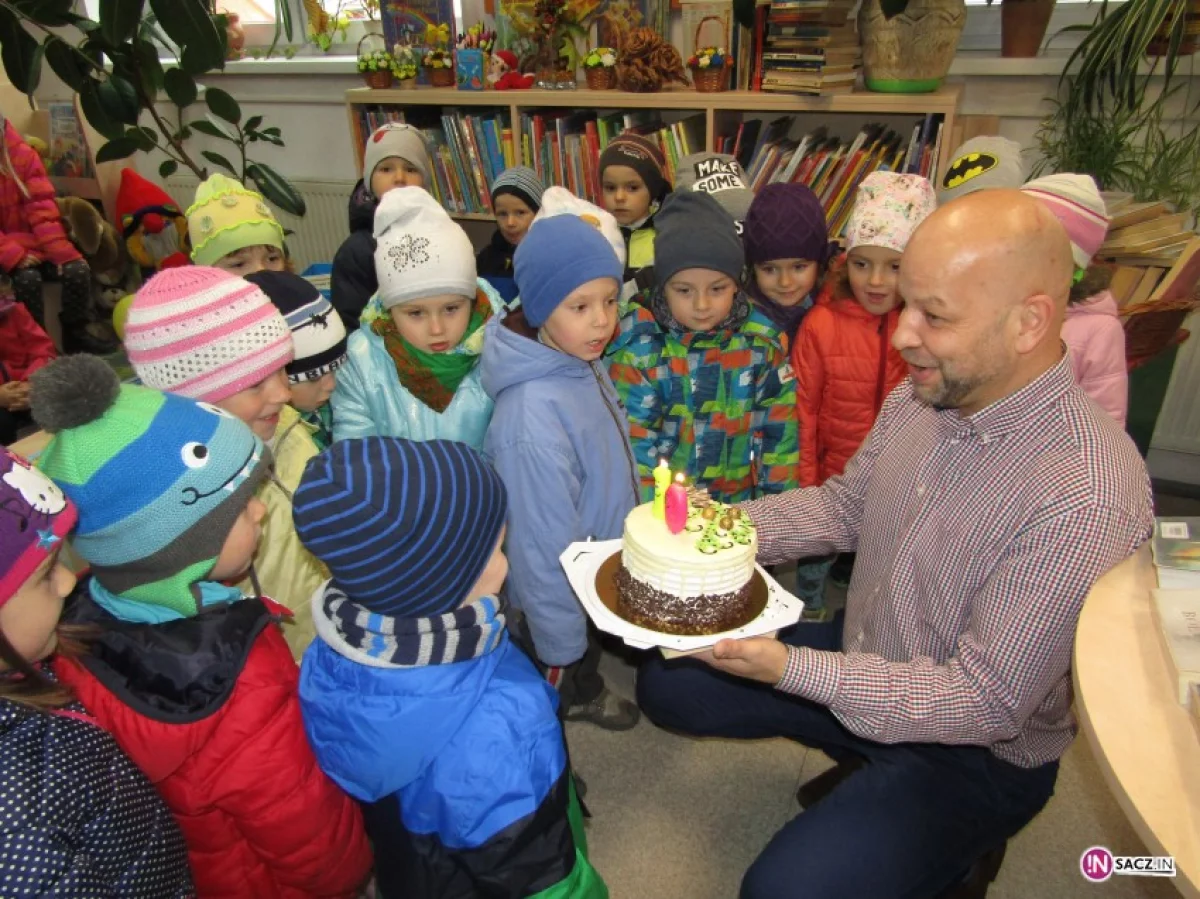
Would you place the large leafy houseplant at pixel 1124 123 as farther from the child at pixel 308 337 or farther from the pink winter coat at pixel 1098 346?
the child at pixel 308 337

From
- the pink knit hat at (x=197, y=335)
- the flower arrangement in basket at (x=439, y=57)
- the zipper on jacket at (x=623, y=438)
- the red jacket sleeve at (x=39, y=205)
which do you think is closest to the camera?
the pink knit hat at (x=197, y=335)

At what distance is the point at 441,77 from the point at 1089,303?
127 inches

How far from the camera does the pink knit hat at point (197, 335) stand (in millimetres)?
1765

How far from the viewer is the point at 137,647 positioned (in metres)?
1.24

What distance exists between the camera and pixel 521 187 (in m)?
3.21

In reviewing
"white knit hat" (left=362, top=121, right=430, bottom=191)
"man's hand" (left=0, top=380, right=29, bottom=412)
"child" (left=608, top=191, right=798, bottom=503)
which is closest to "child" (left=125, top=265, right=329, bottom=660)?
"child" (left=608, top=191, right=798, bottom=503)

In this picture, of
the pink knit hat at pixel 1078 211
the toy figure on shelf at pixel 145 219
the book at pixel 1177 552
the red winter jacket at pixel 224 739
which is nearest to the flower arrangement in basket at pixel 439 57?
the toy figure on shelf at pixel 145 219

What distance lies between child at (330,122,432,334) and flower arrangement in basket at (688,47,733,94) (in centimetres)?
127

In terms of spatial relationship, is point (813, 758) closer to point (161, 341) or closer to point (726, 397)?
point (726, 397)

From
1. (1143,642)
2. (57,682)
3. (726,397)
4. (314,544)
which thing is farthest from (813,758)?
(57,682)

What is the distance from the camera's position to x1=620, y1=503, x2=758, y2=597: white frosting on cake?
146 centimetres

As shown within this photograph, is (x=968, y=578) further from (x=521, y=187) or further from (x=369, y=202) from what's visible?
(x=369, y=202)

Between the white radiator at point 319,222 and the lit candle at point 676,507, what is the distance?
428cm
